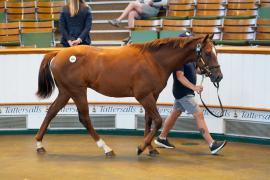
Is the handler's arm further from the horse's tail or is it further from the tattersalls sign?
the horse's tail

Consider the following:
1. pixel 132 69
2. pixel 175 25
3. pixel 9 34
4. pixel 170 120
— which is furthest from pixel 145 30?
pixel 132 69

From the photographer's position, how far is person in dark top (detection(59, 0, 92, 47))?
403 inches

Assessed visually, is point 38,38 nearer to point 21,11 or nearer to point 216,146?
point 21,11

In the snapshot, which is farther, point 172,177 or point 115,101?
point 115,101

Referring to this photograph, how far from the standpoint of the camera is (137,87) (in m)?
8.83

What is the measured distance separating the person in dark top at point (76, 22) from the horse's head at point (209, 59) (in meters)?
2.26

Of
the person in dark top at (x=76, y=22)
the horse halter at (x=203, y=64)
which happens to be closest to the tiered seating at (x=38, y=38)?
the person in dark top at (x=76, y=22)

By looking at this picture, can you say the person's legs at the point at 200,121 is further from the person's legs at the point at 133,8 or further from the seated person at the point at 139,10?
the person's legs at the point at 133,8

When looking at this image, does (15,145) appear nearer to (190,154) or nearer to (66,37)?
(66,37)

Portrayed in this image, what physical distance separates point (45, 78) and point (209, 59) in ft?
7.59

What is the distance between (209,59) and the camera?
8.67 meters

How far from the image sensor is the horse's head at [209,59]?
8.66 m

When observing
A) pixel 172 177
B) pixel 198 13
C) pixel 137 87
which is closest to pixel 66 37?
pixel 137 87

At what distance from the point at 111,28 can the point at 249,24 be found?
12.5ft
